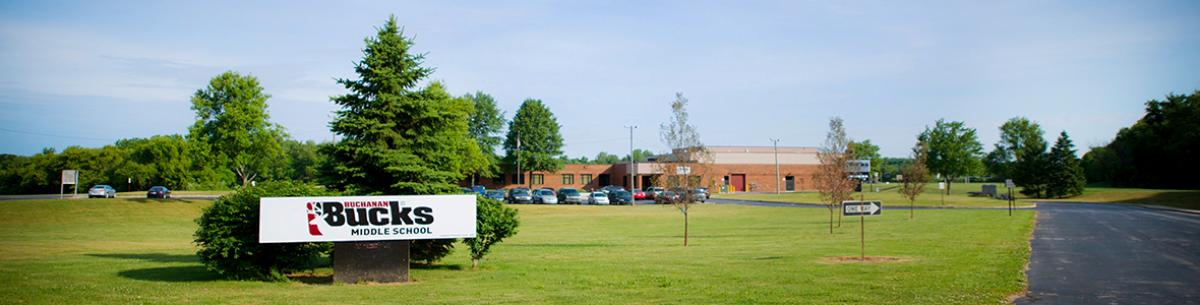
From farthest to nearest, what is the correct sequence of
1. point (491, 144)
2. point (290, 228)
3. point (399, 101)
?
1. point (491, 144)
2. point (399, 101)
3. point (290, 228)

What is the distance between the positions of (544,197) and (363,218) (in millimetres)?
50399

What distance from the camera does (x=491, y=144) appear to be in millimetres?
101062

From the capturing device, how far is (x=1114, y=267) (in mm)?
16797

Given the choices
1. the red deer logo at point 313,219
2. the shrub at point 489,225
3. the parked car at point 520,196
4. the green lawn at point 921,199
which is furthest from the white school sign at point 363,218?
the parked car at point 520,196

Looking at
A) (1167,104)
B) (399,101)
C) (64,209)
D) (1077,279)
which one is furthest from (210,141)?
(1167,104)

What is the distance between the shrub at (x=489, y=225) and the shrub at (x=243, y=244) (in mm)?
3501

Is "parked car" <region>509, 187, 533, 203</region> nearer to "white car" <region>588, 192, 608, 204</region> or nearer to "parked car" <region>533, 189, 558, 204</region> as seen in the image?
"parked car" <region>533, 189, 558, 204</region>

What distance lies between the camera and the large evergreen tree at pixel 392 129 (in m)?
18.1

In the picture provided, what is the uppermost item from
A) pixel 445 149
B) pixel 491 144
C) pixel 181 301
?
pixel 491 144

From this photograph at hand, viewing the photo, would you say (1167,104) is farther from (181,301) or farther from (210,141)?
(181,301)

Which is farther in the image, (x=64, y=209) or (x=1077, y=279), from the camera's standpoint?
(x=64, y=209)

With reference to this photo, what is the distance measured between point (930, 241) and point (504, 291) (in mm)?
15620

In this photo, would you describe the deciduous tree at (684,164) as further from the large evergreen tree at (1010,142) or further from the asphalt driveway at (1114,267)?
the large evergreen tree at (1010,142)

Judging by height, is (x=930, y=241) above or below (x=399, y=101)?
below
